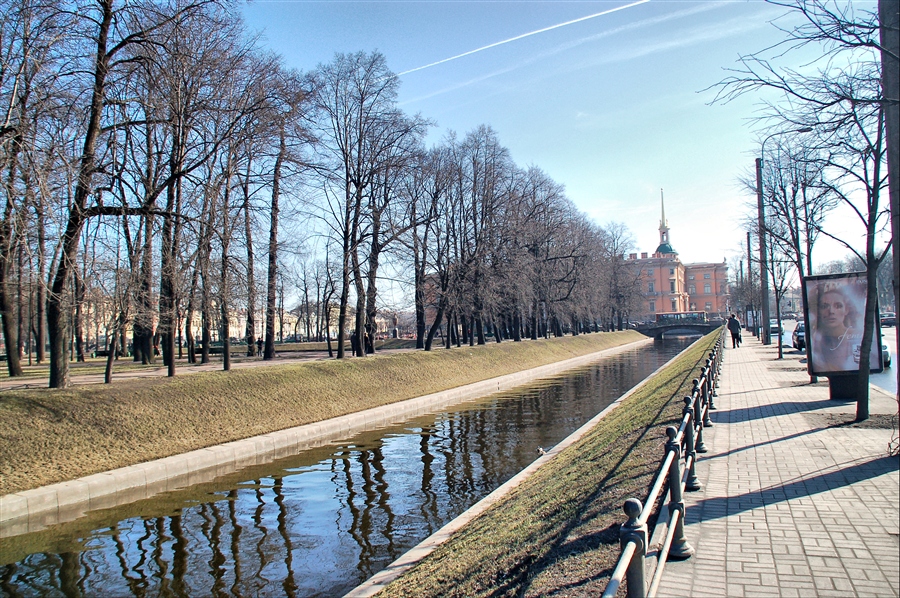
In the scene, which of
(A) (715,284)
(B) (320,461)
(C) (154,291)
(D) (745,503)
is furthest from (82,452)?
(A) (715,284)

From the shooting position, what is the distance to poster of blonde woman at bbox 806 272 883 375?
1401 centimetres

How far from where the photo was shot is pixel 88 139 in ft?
53.2

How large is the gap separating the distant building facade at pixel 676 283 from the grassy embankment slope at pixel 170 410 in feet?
338

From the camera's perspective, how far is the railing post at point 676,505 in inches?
216

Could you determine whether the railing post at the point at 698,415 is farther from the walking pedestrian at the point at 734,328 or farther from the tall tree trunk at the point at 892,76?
the walking pedestrian at the point at 734,328

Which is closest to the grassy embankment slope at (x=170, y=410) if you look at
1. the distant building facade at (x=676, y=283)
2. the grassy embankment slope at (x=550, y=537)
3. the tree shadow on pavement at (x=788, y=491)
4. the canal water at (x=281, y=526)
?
the canal water at (x=281, y=526)

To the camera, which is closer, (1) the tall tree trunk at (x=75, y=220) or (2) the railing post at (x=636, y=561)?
(2) the railing post at (x=636, y=561)

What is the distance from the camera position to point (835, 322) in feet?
46.5

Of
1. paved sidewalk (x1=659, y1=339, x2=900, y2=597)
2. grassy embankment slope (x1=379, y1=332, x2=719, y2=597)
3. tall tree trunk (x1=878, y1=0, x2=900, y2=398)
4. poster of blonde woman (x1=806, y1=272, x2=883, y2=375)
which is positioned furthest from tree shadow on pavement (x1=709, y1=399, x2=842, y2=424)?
tall tree trunk (x1=878, y1=0, x2=900, y2=398)

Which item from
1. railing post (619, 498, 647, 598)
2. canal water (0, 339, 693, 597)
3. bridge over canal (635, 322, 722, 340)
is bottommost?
canal water (0, 339, 693, 597)

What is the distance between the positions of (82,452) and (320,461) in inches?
194

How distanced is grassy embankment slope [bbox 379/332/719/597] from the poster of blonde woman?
18.7 feet

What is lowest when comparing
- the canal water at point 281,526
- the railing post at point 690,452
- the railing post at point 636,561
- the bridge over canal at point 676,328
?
the canal water at point 281,526

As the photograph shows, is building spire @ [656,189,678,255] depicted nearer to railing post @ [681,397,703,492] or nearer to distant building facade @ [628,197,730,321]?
distant building facade @ [628,197,730,321]
